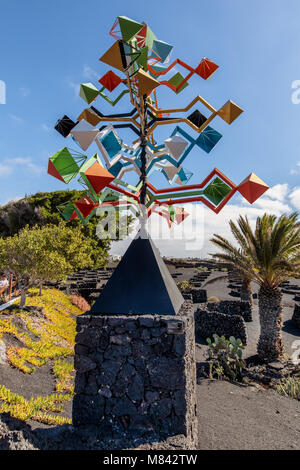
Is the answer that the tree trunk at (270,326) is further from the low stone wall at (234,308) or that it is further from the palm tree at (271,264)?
the low stone wall at (234,308)

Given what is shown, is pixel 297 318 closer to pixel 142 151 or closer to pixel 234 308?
pixel 234 308

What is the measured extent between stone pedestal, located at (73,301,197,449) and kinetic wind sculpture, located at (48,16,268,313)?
0.45 meters

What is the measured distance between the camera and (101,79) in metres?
5.64

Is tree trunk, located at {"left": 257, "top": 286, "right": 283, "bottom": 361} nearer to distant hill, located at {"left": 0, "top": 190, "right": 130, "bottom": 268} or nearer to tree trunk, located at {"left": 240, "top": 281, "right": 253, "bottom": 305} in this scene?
tree trunk, located at {"left": 240, "top": 281, "right": 253, "bottom": 305}

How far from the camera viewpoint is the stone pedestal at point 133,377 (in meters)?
3.82

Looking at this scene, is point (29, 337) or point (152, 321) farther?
point (29, 337)

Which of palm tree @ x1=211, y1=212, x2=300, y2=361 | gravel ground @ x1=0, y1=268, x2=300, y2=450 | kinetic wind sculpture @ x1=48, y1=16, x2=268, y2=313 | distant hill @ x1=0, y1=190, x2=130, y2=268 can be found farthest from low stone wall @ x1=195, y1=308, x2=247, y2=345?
distant hill @ x1=0, y1=190, x2=130, y2=268

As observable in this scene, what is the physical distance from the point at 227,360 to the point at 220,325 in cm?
472

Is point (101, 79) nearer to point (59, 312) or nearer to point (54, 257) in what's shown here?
point (54, 257)

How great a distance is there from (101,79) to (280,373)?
11.3m

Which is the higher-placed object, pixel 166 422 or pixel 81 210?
pixel 81 210

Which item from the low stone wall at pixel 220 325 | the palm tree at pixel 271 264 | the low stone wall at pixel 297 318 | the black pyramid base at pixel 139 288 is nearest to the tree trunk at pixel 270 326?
the palm tree at pixel 271 264
